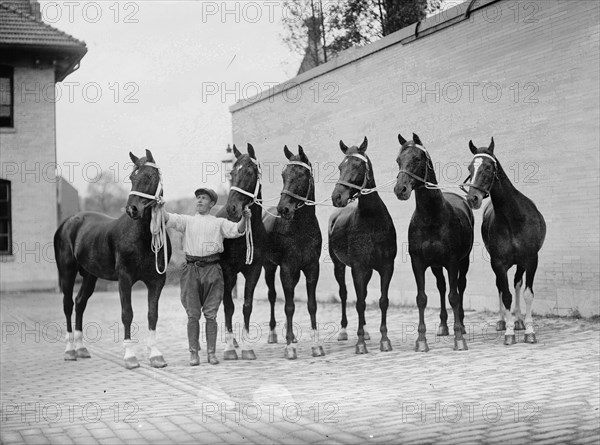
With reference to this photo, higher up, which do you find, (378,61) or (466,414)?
(378,61)

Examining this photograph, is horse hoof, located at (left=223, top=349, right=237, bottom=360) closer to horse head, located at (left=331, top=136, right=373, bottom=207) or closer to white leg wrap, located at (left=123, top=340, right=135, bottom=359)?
white leg wrap, located at (left=123, top=340, right=135, bottom=359)

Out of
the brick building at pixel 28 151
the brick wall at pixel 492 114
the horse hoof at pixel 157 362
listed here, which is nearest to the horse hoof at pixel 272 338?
the horse hoof at pixel 157 362

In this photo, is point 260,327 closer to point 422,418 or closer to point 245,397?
point 245,397

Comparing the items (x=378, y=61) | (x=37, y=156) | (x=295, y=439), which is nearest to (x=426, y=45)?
(x=378, y=61)

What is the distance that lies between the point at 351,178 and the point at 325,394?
3.16 m

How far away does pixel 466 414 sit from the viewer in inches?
251

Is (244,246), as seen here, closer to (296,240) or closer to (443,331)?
(296,240)

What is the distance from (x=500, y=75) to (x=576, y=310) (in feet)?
14.6

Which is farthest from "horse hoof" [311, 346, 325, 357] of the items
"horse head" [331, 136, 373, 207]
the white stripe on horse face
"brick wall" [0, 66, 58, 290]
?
"brick wall" [0, 66, 58, 290]

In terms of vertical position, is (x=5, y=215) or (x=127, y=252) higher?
(x=5, y=215)

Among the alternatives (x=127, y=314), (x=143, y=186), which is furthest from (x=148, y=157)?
(x=127, y=314)

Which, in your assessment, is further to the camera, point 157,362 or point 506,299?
point 506,299

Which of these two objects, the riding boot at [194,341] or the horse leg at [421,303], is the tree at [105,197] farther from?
the horse leg at [421,303]

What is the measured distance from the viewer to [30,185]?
1057 inches
